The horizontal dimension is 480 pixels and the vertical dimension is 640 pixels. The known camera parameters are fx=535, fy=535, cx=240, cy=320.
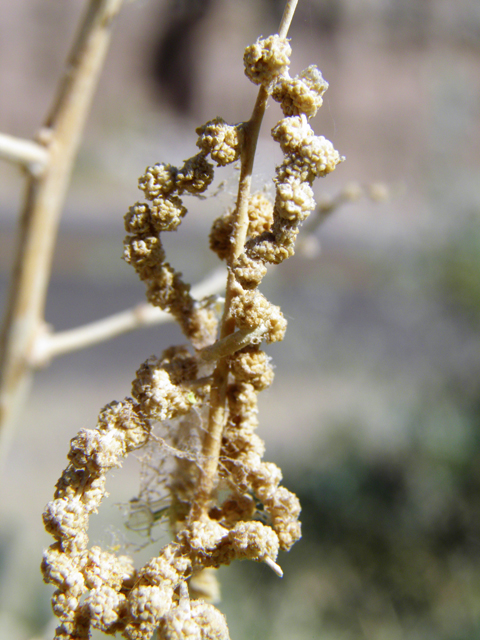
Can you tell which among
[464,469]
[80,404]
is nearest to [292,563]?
[464,469]

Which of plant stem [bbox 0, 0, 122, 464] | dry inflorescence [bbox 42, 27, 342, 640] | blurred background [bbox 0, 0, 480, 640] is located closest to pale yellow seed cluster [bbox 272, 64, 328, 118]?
dry inflorescence [bbox 42, 27, 342, 640]

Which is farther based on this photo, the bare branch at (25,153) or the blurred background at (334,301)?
the blurred background at (334,301)

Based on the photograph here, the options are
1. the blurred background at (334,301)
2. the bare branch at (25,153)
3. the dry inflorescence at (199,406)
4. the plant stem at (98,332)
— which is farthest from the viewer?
the blurred background at (334,301)

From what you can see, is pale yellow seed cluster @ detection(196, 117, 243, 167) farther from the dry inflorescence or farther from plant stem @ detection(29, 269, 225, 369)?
plant stem @ detection(29, 269, 225, 369)

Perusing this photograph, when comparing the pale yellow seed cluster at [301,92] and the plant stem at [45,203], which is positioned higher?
the plant stem at [45,203]

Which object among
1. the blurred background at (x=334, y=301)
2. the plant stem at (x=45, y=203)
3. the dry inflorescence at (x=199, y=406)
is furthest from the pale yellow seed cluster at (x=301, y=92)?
the blurred background at (x=334, y=301)

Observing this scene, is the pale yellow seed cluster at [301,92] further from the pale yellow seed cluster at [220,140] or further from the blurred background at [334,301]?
the blurred background at [334,301]
